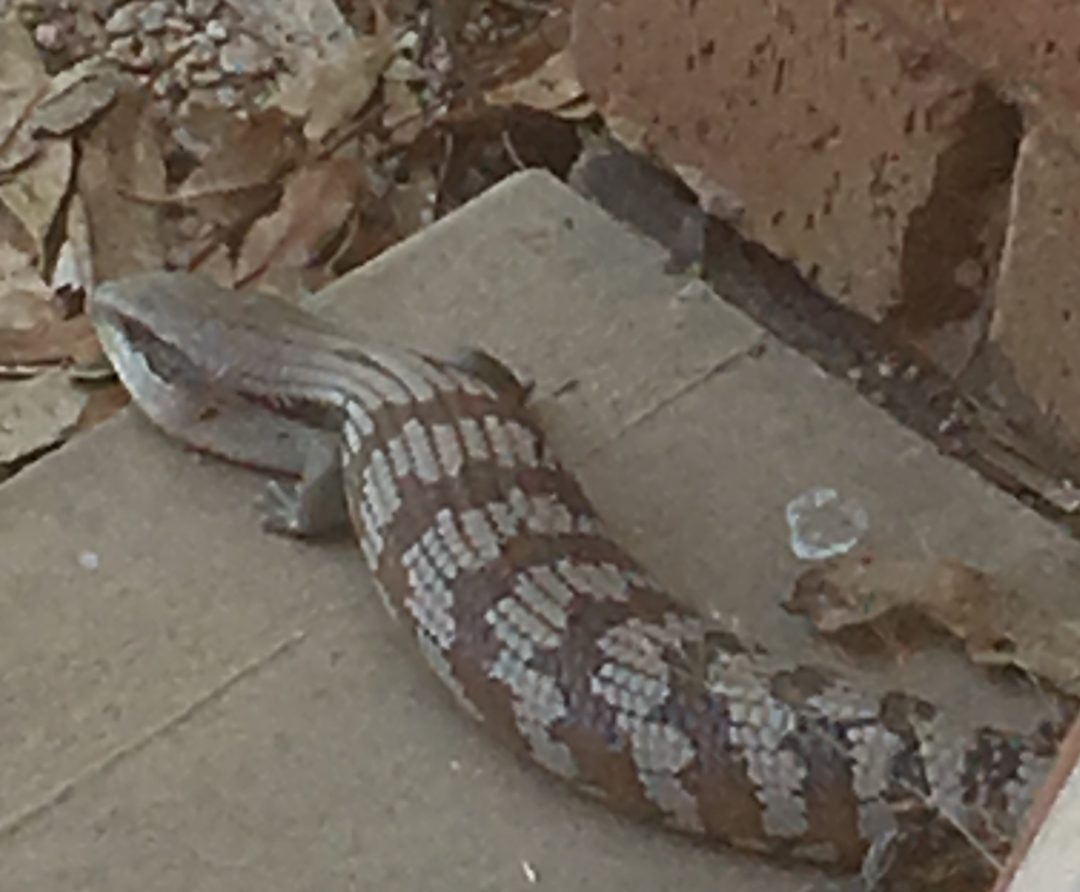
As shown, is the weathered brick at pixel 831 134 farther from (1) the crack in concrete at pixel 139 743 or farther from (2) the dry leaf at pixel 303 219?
(1) the crack in concrete at pixel 139 743

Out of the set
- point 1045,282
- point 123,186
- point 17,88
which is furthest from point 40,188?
point 1045,282

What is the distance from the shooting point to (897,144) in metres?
2.93

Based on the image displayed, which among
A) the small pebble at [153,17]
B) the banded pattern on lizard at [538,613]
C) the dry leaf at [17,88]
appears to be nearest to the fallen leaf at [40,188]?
the dry leaf at [17,88]

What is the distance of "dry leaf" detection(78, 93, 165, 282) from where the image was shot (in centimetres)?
381

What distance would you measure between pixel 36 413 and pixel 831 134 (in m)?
1.34

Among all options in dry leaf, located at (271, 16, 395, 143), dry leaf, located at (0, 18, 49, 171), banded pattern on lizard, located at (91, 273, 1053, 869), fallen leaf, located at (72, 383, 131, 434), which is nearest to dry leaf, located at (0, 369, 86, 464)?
fallen leaf, located at (72, 383, 131, 434)

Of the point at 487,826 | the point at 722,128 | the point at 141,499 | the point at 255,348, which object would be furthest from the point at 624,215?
the point at 487,826

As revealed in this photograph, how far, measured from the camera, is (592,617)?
2668mm

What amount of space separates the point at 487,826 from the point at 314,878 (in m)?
0.21

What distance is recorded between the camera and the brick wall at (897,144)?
2.73 m

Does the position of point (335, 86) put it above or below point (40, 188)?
above

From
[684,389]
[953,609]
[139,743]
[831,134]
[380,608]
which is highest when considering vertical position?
[831,134]

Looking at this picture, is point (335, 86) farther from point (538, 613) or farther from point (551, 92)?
point (538, 613)

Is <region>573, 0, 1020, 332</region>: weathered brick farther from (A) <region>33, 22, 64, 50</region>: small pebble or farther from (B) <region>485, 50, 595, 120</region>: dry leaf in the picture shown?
(A) <region>33, 22, 64, 50</region>: small pebble
